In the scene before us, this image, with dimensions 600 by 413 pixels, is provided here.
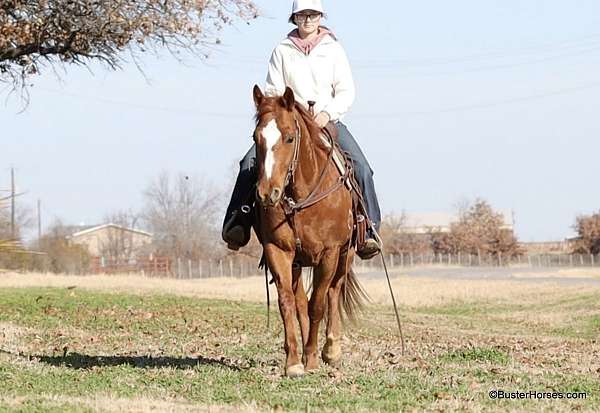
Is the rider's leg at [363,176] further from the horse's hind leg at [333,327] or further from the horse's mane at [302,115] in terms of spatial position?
the horse's mane at [302,115]

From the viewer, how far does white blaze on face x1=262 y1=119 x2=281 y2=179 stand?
30.7 feet

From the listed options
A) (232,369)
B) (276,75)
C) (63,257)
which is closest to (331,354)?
(232,369)

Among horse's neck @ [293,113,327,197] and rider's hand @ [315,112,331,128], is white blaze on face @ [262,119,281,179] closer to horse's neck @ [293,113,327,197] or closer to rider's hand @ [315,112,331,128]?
horse's neck @ [293,113,327,197]

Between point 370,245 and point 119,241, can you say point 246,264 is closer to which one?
point 119,241

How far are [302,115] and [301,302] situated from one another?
1.84m

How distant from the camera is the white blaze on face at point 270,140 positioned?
9367mm

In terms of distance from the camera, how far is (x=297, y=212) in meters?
9.95

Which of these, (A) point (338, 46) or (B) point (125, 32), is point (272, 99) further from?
(B) point (125, 32)

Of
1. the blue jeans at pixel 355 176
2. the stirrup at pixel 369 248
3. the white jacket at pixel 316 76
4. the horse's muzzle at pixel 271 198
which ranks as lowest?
the stirrup at pixel 369 248

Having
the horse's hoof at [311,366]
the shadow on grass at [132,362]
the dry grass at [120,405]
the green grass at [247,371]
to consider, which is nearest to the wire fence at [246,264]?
the green grass at [247,371]

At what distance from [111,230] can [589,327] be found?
305 feet

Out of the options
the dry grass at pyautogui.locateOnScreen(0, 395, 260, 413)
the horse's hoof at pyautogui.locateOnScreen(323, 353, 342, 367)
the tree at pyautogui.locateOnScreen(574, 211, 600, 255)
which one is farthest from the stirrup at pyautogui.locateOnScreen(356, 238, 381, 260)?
the tree at pyautogui.locateOnScreen(574, 211, 600, 255)

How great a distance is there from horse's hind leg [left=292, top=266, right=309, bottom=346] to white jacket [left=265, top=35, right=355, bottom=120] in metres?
1.61

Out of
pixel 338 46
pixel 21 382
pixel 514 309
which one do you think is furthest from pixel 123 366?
pixel 514 309
